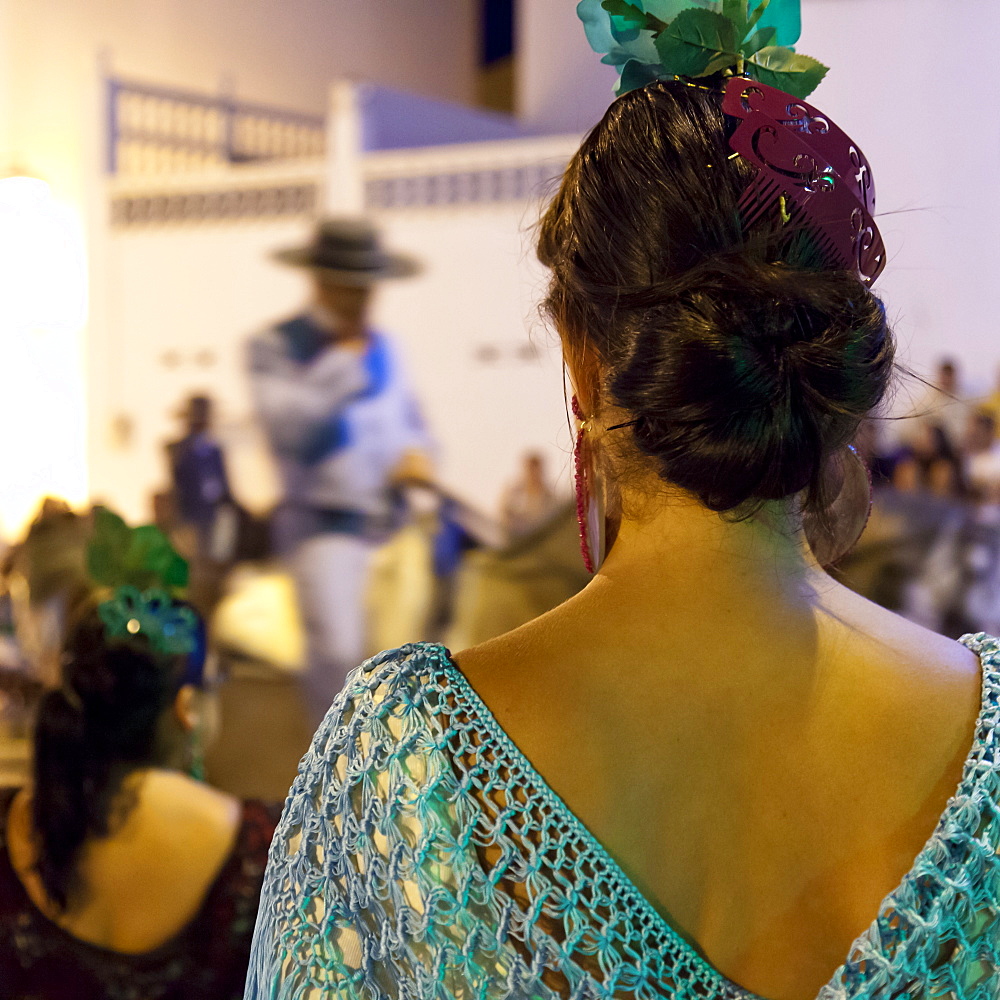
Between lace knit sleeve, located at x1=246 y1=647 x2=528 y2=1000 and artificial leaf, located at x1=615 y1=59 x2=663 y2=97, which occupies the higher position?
artificial leaf, located at x1=615 y1=59 x2=663 y2=97

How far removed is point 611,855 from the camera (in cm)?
53

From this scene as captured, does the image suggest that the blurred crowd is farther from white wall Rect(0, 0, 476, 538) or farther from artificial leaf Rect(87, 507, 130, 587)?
white wall Rect(0, 0, 476, 538)

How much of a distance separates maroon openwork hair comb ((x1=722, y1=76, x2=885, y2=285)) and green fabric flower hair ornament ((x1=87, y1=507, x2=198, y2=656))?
1.12 m

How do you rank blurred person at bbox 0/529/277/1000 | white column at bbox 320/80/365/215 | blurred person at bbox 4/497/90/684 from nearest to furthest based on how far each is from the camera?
blurred person at bbox 0/529/277/1000 < blurred person at bbox 4/497/90/684 < white column at bbox 320/80/365/215

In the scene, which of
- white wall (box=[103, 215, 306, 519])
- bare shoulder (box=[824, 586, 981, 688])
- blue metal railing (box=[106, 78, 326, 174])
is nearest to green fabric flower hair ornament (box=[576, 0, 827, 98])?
bare shoulder (box=[824, 586, 981, 688])

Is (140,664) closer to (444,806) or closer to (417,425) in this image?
(444,806)

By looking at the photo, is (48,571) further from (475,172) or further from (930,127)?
(930,127)

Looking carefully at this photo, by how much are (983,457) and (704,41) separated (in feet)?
8.25

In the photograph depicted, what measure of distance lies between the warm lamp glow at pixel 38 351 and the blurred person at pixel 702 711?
4.11m

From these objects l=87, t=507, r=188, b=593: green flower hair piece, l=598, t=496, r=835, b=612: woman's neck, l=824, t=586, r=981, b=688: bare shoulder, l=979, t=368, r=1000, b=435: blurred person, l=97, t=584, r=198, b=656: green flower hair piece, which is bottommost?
l=97, t=584, r=198, b=656: green flower hair piece

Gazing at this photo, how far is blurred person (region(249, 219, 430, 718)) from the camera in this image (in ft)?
10.3

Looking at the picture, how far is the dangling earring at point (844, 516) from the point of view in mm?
623

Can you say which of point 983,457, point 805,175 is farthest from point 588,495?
point 983,457

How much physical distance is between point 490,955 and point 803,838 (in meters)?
0.16
